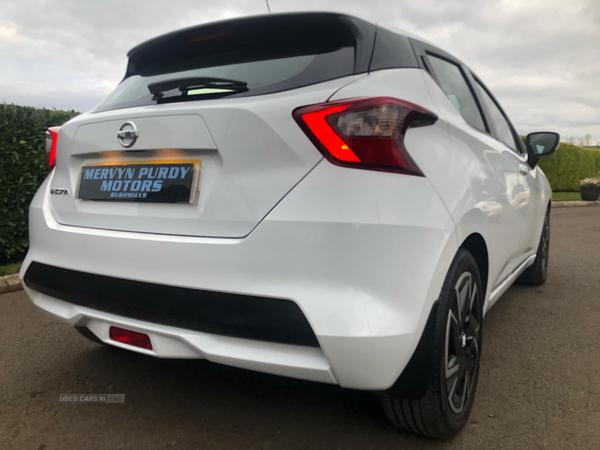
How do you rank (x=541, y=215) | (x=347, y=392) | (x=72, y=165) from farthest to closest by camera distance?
(x=541, y=215)
(x=347, y=392)
(x=72, y=165)

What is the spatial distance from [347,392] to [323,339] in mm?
972

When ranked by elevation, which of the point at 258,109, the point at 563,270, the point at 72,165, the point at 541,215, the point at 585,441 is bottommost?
the point at 563,270

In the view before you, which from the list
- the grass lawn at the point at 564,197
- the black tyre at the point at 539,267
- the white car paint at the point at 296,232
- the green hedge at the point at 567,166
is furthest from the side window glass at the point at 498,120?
the green hedge at the point at 567,166

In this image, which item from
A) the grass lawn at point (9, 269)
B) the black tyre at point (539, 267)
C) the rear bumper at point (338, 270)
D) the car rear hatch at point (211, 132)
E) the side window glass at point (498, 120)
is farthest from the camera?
the grass lawn at point (9, 269)

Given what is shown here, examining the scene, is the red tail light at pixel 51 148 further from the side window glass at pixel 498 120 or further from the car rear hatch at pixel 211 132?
Answer: the side window glass at pixel 498 120

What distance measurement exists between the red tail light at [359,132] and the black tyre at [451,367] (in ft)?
1.71

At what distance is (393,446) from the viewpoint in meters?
1.86

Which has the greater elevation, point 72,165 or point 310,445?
point 72,165

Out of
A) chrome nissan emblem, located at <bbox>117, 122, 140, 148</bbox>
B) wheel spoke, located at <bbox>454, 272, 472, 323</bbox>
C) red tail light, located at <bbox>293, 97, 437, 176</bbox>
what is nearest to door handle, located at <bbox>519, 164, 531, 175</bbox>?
wheel spoke, located at <bbox>454, 272, 472, 323</bbox>

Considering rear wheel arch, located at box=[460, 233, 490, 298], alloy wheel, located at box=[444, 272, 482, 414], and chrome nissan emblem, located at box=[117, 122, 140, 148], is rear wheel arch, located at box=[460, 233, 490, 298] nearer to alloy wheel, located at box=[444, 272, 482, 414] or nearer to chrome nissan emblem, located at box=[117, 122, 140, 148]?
alloy wheel, located at box=[444, 272, 482, 414]

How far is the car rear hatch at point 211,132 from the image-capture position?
1.54 metres

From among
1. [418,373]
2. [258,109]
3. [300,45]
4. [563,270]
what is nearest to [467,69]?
[300,45]

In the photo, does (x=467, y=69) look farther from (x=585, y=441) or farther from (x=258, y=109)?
(x=585, y=441)

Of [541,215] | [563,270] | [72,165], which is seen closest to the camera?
[72,165]
